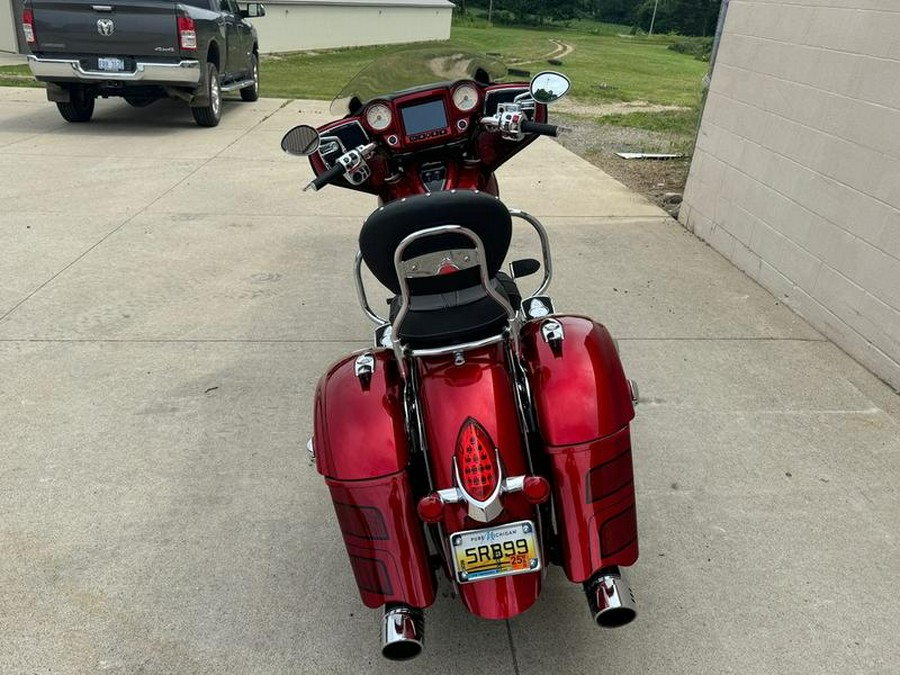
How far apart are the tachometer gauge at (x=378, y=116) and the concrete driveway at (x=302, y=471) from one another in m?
1.36

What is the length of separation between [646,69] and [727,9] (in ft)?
63.2

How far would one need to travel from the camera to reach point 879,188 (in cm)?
397

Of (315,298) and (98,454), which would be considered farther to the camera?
(315,298)

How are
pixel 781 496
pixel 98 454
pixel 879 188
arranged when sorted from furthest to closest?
pixel 879 188
pixel 98 454
pixel 781 496

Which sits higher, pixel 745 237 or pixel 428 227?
pixel 428 227

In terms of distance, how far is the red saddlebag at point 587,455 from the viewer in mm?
1980

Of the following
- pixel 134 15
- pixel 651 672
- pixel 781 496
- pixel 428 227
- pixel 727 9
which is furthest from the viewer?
pixel 134 15

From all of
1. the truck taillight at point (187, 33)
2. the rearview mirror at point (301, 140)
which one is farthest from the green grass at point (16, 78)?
the rearview mirror at point (301, 140)

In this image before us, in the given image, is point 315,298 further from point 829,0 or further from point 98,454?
point 829,0

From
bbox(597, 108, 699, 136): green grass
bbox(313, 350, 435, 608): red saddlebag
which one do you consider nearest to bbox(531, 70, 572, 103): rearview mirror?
bbox(313, 350, 435, 608): red saddlebag

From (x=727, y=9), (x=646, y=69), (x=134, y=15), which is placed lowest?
(x=646, y=69)

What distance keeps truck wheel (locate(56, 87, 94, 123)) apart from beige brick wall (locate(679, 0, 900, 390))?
312 inches

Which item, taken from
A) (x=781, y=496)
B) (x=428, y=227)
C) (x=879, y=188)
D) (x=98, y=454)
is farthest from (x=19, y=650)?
(x=879, y=188)

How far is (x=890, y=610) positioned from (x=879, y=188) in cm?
247
